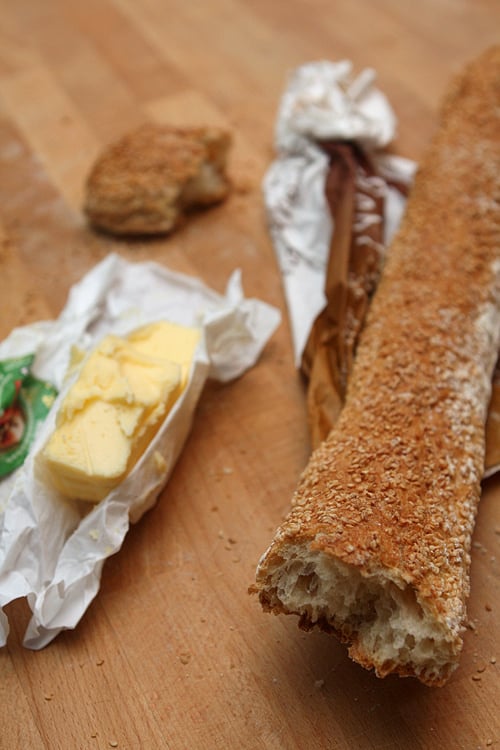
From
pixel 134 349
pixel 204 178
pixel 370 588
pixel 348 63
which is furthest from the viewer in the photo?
pixel 348 63

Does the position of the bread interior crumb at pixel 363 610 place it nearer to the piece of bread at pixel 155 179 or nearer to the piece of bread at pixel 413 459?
the piece of bread at pixel 413 459

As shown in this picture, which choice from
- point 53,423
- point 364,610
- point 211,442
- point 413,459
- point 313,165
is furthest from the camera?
point 313,165

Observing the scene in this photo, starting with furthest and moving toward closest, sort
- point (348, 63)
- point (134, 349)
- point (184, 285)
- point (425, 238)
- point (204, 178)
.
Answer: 1. point (348, 63)
2. point (204, 178)
3. point (184, 285)
4. point (425, 238)
5. point (134, 349)

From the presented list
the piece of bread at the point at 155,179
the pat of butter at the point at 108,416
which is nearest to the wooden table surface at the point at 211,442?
the piece of bread at the point at 155,179

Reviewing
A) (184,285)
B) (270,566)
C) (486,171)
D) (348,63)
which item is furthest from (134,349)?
(348,63)

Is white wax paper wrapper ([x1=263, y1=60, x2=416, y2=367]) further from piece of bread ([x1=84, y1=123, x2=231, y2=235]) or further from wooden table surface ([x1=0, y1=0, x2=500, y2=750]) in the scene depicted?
piece of bread ([x1=84, y1=123, x2=231, y2=235])

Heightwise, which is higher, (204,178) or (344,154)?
(344,154)

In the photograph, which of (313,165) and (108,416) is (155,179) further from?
(108,416)

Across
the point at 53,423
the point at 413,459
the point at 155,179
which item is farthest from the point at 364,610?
the point at 155,179

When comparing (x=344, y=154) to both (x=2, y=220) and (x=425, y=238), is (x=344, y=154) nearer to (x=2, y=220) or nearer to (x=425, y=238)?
(x=425, y=238)
